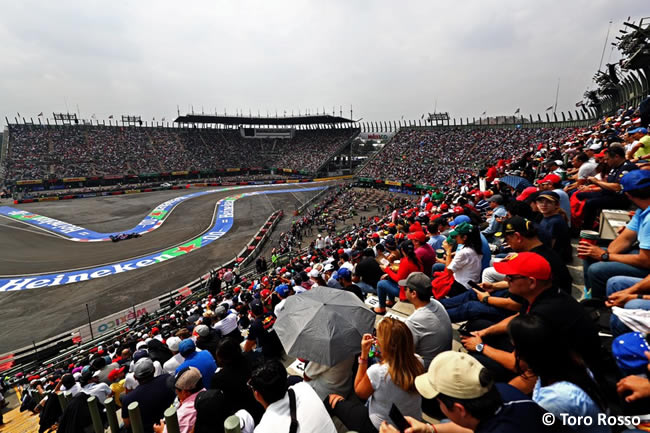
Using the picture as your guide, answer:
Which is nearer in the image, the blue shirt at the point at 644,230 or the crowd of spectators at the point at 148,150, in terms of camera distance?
the blue shirt at the point at 644,230

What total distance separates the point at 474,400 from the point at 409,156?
5792 cm

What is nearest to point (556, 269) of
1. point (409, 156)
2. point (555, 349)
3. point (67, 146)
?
point (555, 349)

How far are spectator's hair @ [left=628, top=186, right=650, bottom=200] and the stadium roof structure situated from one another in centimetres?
7550

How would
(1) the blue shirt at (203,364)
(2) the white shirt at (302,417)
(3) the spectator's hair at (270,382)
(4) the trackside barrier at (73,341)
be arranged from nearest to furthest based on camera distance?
(2) the white shirt at (302,417), (3) the spectator's hair at (270,382), (1) the blue shirt at (203,364), (4) the trackside barrier at (73,341)

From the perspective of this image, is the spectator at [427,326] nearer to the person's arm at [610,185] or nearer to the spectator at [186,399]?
the spectator at [186,399]

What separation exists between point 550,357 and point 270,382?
7.31 feet

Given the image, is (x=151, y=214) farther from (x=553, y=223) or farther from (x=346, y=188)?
(x=553, y=223)

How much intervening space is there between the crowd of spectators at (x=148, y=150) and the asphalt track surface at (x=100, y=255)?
15313 mm

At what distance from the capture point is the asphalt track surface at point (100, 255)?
54.3ft

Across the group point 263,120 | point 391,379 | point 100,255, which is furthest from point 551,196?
point 263,120

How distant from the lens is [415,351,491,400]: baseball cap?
1.86m

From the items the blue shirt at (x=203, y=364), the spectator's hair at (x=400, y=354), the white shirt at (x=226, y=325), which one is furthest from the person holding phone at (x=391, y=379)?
the white shirt at (x=226, y=325)

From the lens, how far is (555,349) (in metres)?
2.09

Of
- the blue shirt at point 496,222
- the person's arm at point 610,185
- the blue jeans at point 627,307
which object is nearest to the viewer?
the blue jeans at point 627,307
